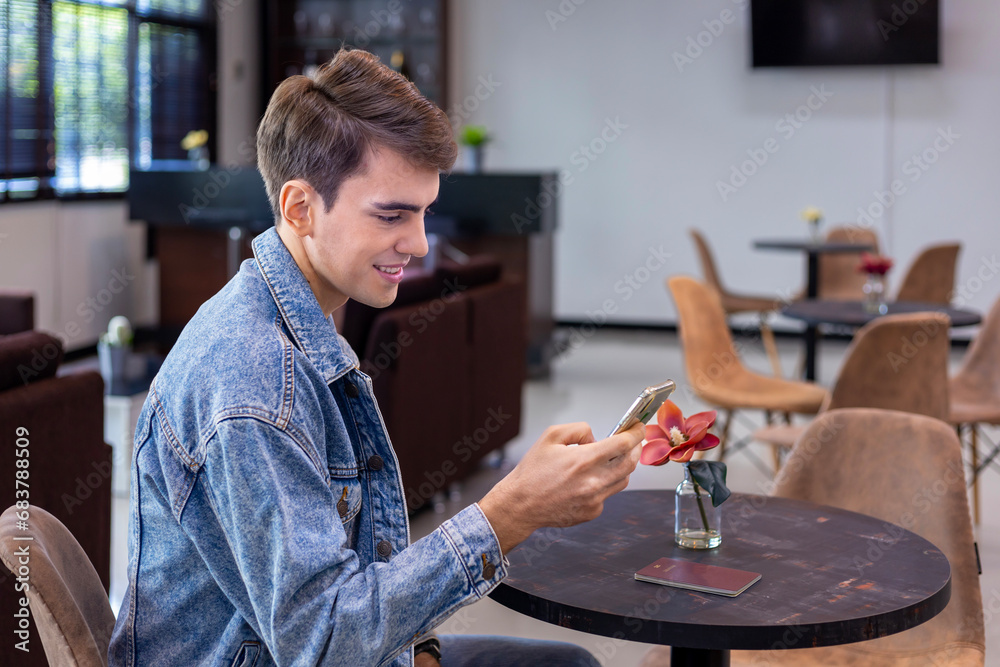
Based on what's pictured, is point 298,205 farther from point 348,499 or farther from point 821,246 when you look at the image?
point 821,246

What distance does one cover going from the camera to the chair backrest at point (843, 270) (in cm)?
652

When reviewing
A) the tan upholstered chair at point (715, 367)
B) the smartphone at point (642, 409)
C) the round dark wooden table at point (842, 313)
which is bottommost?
the tan upholstered chair at point (715, 367)

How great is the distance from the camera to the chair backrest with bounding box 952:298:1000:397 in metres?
3.84

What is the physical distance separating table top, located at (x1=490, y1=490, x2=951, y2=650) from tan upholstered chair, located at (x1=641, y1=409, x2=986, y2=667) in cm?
27

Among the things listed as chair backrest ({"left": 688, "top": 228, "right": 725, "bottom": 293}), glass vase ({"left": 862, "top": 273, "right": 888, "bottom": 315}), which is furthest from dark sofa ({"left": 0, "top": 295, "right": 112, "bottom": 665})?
chair backrest ({"left": 688, "top": 228, "right": 725, "bottom": 293})

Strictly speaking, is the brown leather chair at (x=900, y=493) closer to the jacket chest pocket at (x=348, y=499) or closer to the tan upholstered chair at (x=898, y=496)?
the tan upholstered chair at (x=898, y=496)

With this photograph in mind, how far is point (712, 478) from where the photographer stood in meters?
1.53


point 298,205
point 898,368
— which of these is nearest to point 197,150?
point 898,368

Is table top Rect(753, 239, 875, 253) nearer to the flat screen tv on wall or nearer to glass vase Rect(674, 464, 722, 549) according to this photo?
the flat screen tv on wall

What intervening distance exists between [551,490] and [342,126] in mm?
466

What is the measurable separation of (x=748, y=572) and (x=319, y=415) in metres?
0.66

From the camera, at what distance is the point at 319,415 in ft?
3.79

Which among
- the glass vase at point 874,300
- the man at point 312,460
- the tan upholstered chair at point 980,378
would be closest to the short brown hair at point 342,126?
the man at point 312,460

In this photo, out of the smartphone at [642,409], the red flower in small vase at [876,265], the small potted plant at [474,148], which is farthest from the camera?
the small potted plant at [474,148]
